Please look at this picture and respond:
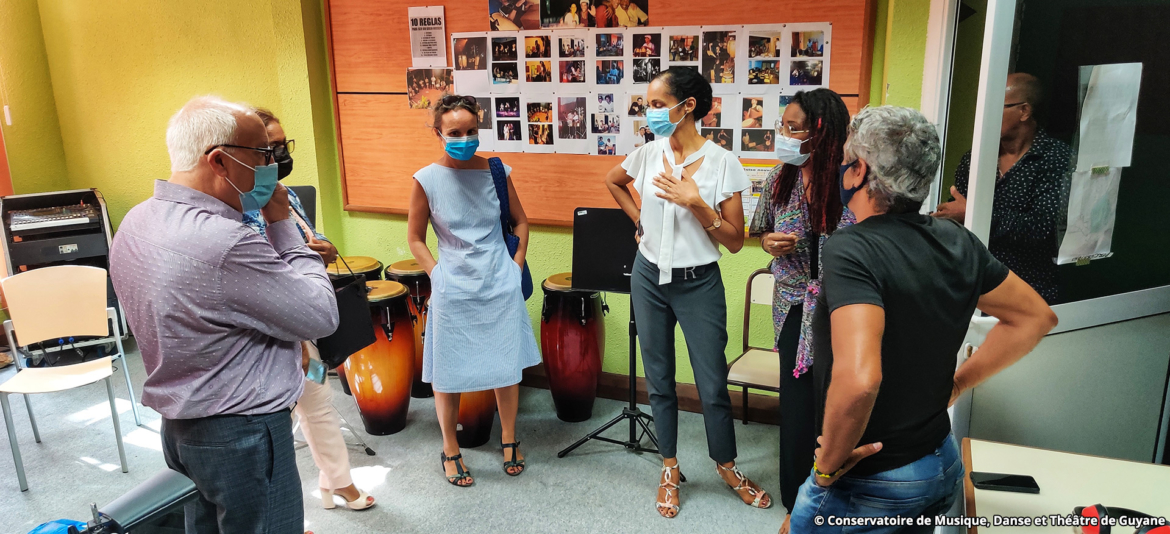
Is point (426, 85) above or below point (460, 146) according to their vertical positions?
above

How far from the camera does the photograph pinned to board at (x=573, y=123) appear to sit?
3285 mm

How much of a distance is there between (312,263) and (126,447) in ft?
7.04

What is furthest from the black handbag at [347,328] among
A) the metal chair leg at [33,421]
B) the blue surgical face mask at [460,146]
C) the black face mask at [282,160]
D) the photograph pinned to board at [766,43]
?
the metal chair leg at [33,421]

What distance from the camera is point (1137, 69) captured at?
191cm

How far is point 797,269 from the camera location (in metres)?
2.24

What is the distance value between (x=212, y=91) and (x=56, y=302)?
1.58m

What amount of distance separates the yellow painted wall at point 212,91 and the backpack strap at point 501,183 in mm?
737

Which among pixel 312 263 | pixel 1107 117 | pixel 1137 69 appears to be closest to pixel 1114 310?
pixel 1107 117

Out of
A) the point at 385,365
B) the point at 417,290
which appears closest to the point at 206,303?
the point at 385,365

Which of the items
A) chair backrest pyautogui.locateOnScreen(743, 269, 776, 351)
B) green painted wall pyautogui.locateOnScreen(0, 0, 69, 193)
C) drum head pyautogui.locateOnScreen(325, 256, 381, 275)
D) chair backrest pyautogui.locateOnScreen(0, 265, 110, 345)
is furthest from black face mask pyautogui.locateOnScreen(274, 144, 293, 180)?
green painted wall pyautogui.locateOnScreen(0, 0, 69, 193)

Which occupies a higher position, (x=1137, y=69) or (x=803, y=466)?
(x=1137, y=69)

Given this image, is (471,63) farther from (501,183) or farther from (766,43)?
(766,43)

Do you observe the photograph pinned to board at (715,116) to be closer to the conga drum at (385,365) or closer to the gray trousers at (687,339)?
the gray trousers at (687,339)

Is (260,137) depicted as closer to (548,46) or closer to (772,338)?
(548,46)
